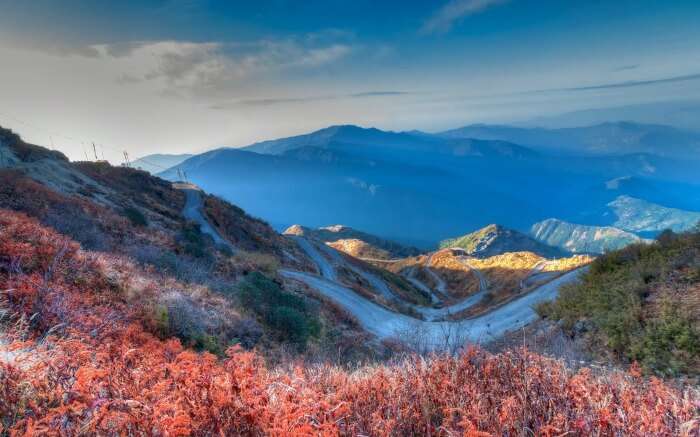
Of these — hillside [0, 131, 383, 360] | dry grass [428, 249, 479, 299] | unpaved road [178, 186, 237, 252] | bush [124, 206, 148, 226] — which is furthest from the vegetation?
dry grass [428, 249, 479, 299]

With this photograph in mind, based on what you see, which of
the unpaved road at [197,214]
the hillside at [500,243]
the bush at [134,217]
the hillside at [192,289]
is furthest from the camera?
the hillside at [500,243]

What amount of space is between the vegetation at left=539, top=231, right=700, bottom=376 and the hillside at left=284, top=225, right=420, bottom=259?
94.3 metres

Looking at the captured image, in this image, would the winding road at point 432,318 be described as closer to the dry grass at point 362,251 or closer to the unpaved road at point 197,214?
the unpaved road at point 197,214

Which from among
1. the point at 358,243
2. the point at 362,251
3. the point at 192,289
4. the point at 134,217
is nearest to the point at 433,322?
the point at 192,289

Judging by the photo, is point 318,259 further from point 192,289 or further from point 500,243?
point 500,243

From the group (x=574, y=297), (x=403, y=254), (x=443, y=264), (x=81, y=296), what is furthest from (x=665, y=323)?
(x=403, y=254)

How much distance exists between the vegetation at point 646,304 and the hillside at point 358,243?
94.3m

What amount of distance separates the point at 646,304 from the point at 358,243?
366 ft

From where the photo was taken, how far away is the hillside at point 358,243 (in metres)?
113

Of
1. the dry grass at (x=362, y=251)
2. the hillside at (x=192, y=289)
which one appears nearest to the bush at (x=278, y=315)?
the hillside at (x=192, y=289)

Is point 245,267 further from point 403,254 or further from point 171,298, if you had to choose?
point 403,254

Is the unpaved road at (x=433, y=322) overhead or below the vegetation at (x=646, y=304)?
below

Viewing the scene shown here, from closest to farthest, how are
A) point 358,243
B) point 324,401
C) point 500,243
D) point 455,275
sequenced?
point 324,401
point 455,275
point 358,243
point 500,243

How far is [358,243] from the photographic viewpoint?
120500mm
